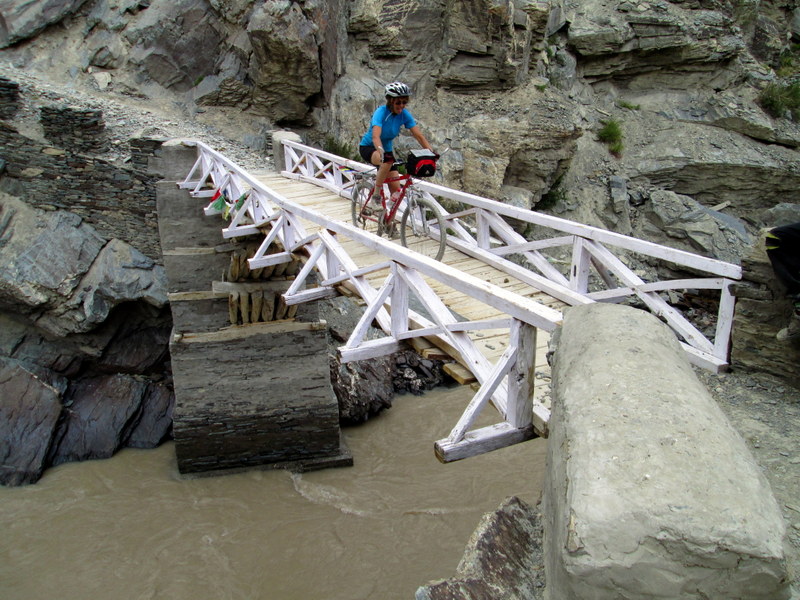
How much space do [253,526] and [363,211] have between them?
5204mm

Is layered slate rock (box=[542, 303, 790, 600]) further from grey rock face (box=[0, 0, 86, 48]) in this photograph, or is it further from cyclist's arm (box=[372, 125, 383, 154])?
grey rock face (box=[0, 0, 86, 48])

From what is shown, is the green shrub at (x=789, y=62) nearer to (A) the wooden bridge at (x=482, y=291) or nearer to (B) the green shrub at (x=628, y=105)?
(B) the green shrub at (x=628, y=105)

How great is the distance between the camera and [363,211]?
6988 millimetres

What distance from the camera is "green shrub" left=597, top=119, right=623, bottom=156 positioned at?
15430 mm

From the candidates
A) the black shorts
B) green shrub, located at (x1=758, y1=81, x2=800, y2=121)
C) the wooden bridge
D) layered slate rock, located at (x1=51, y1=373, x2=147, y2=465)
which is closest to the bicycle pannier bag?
the black shorts

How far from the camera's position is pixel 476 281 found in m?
3.74

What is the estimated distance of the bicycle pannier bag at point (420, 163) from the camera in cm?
600

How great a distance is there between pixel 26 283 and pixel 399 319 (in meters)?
10.2

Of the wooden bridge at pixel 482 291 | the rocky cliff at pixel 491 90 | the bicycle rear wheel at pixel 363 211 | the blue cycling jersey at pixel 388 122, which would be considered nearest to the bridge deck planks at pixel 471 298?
the wooden bridge at pixel 482 291

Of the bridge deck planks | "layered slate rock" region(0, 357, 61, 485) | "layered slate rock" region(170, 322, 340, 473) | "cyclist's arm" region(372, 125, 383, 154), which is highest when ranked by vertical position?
"cyclist's arm" region(372, 125, 383, 154)

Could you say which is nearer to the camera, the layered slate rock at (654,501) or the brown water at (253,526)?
the layered slate rock at (654,501)

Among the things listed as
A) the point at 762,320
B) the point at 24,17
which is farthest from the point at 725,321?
the point at 24,17

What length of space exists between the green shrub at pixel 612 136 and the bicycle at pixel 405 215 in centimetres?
1013

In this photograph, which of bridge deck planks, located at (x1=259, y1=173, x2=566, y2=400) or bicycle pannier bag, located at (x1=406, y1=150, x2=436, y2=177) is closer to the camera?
bridge deck planks, located at (x1=259, y1=173, x2=566, y2=400)
